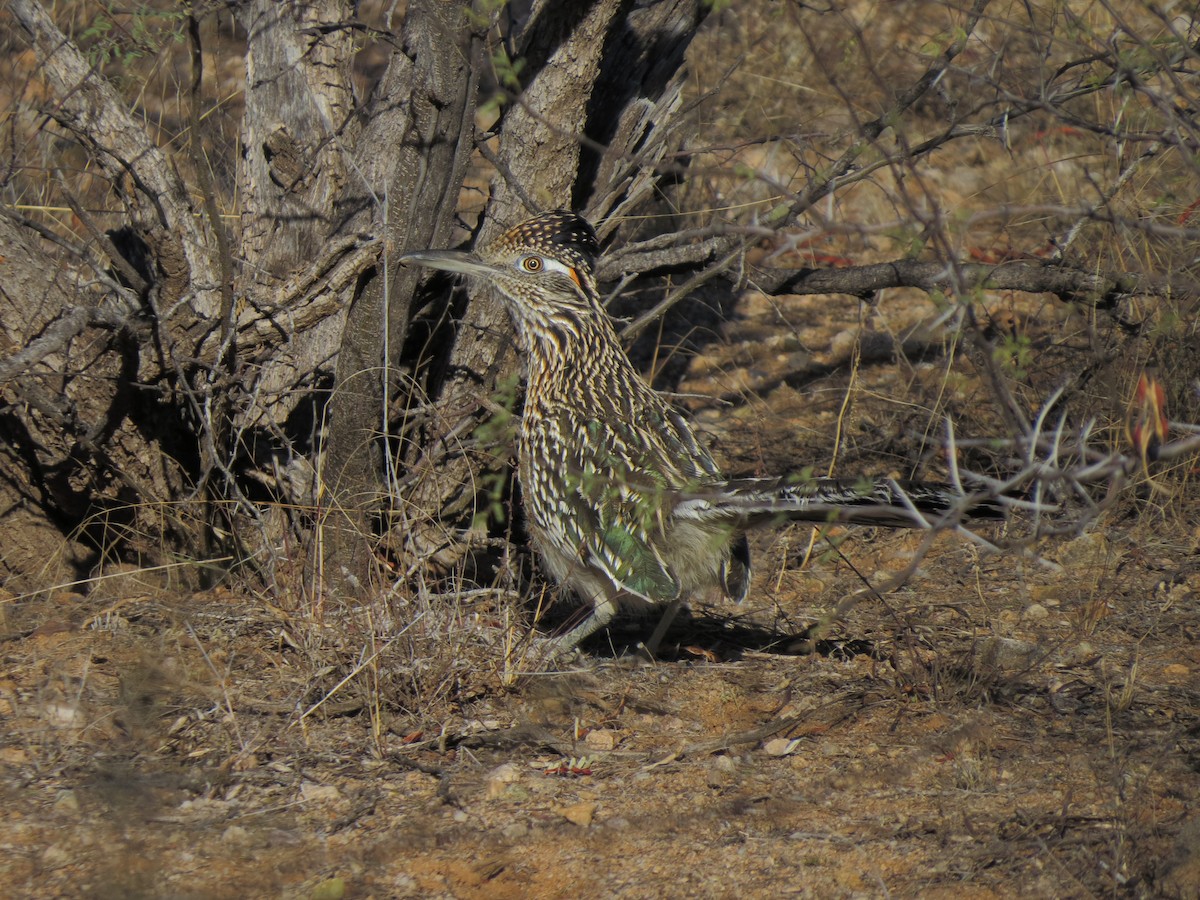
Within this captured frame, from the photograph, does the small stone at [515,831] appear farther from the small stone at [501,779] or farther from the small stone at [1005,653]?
the small stone at [1005,653]

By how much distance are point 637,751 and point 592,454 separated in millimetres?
1097

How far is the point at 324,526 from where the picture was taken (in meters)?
4.95

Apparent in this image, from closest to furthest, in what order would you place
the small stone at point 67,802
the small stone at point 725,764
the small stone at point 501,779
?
the small stone at point 67,802
the small stone at point 501,779
the small stone at point 725,764

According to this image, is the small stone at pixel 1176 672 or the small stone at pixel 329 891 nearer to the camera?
the small stone at pixel 329 891

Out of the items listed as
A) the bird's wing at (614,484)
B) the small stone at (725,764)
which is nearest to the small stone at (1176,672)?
the small stone at (725,764)

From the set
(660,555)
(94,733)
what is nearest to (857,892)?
(660,555)

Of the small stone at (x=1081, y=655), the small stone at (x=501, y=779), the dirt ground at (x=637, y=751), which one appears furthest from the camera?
A: the small stone at (x=1081, y=655)

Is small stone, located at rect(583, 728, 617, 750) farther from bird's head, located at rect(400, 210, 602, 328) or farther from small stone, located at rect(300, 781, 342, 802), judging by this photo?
bird's head, located at rect(400, 210, 602, 328)

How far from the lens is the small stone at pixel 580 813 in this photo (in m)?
3.68

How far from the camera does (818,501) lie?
390 cm

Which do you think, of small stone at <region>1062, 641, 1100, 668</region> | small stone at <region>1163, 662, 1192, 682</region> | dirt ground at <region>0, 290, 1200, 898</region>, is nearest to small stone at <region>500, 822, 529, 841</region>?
dirt ground at <region>0, 290, 1200, 898</region>

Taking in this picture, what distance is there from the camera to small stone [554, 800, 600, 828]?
368 cm

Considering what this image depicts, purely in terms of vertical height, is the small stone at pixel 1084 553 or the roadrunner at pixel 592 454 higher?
the roadrunner at pixel 592 454

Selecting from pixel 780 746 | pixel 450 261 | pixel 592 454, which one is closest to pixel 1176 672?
pixel 780 746
